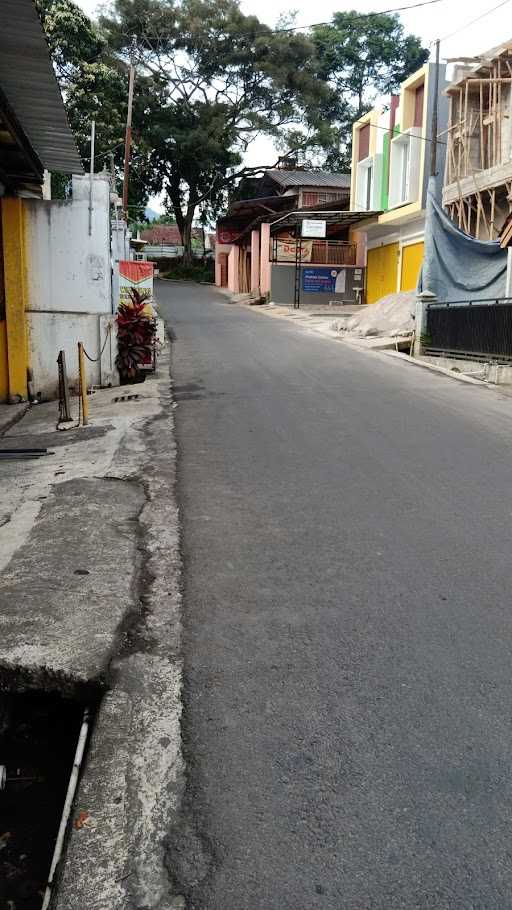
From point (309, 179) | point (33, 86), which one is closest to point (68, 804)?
point (33, 86)

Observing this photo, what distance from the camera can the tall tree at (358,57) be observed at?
177 ft

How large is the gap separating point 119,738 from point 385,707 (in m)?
1.05

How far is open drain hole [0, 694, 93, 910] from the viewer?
8.54ft

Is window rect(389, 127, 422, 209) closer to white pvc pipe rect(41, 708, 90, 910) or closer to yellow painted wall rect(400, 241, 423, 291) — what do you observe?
yellow painted wall rect(400, 241, 423, 291)

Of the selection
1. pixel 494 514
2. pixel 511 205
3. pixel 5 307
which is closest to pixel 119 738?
pixel 494 514

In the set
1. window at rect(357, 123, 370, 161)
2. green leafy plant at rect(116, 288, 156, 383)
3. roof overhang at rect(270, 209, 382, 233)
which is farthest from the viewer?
window at rect(357, 123, 370, 161)

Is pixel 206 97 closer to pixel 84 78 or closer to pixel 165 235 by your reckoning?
pixel 84 78

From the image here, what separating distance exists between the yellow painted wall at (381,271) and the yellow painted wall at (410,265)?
101 centimetres

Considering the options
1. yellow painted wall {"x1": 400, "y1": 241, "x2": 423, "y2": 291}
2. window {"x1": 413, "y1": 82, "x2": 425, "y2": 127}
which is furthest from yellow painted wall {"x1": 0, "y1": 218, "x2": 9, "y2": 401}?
window {"x1": 413, "y1": 82, "x2": 425, "y2": 127}

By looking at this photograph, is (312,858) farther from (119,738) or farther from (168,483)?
(168,483)

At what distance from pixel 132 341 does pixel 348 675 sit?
10831mm

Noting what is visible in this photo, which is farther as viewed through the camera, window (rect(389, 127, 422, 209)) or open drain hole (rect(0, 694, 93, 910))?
window (rect(389, 127, 422, 209))

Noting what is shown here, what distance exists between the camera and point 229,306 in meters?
36.3

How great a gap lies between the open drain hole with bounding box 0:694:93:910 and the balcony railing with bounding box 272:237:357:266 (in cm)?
3404
